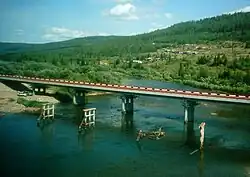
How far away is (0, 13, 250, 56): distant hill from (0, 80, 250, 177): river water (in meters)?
26.3

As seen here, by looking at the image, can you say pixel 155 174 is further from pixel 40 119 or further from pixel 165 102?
pixel 165 102

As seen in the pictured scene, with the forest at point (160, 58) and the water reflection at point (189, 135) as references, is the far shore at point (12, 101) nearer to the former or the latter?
the forest at point (160, 58)

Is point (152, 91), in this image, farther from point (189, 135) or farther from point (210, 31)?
point (210, 31)

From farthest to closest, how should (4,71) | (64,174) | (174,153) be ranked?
(4,71) < (174,153) < (64,174)

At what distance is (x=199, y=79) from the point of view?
31453 millimetres

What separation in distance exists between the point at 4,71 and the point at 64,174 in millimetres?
12876

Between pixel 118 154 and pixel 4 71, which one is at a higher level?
pixel 4 71

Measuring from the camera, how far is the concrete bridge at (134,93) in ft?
53.8

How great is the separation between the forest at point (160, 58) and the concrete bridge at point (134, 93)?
1914mm

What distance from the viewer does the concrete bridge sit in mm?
16395

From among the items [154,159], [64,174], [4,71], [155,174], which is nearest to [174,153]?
[154,159]

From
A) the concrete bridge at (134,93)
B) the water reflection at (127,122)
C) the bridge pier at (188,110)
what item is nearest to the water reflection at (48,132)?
the water reflection at (127,122)

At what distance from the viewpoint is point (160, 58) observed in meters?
46.4

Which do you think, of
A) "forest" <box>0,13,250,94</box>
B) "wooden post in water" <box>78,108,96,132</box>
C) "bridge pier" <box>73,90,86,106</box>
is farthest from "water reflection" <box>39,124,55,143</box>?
"bridge pier" <box>73,90,86,106</box>
